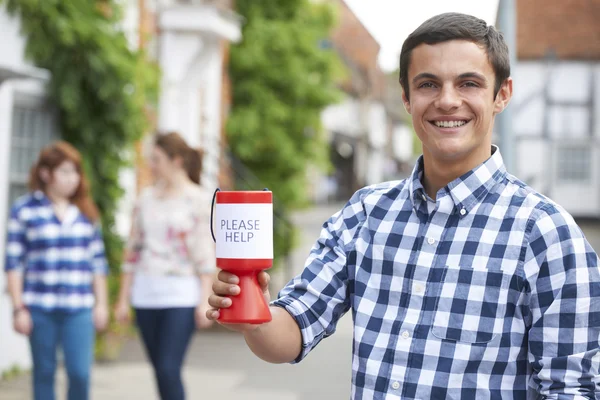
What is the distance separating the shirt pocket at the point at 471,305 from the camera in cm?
205

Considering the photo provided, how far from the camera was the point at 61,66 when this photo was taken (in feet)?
27.1

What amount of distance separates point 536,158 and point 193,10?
18956 millimetres

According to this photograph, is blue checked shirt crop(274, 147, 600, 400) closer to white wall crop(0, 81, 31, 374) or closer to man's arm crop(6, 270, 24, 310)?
man's arm crop(6, 270, 24, 310)

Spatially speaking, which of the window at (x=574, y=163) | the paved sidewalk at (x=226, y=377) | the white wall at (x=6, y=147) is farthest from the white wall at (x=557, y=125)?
the white wall at (x=6, y=147)

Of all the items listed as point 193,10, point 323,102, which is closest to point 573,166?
point 323,102

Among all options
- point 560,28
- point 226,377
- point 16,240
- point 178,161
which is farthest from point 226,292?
point 560,28

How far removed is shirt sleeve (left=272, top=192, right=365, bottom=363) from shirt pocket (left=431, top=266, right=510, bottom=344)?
313 mm

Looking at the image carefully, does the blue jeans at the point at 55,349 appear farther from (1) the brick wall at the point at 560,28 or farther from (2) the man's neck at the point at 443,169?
(1) the brick wall at the point at 560,28

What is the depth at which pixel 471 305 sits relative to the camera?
2076mm

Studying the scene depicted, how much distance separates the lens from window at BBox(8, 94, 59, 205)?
8.24 meters

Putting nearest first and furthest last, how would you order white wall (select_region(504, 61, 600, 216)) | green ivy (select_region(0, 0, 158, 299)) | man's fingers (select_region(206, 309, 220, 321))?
man's fingers (select_region(206, 309, 220, 321))
green ivy (select_region(0, 0, 158, 299))
white wall (select_region(504, 61, 600, 216))

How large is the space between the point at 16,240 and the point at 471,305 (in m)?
3.81

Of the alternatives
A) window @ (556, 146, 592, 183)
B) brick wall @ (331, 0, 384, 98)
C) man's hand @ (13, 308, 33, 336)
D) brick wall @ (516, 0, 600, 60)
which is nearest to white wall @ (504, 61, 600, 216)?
window @ (556, 146, 592, 183)

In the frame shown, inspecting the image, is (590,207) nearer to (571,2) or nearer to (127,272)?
(571,2)
